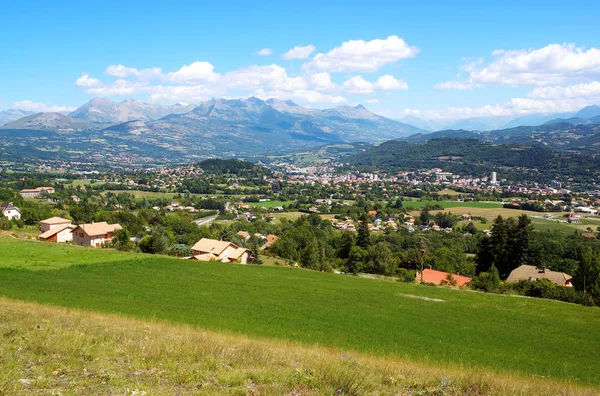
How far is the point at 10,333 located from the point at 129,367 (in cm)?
301

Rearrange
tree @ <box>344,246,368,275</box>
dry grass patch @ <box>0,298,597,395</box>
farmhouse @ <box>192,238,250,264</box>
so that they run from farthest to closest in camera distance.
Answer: tree @ <box>344,246,368,275</box>
farmhouse @ <box>192,238,250,264</box>
dry grass patch @ <box>0,298,597,395</box>

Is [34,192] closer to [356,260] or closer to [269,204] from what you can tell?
[269,204]

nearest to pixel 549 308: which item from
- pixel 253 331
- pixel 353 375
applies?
pixel 253 331

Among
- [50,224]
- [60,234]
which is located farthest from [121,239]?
[50,224]

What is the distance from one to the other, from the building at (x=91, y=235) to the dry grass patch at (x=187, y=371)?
3917 cm

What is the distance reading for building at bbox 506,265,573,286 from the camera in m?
34.9

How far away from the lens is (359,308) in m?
18.7

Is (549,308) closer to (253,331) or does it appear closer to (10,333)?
(253,331)

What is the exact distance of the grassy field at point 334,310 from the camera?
12625 mm

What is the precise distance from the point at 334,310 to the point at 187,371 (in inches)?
498

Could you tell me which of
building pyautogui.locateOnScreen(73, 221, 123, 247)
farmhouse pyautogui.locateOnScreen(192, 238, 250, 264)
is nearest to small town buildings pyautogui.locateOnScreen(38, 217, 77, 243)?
building pyautogui.locateOnScreen(73, 221, 123, 247)

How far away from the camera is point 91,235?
142ft

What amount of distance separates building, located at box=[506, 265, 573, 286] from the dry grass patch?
109 feet

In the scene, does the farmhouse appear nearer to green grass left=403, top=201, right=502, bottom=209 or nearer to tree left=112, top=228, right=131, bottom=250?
tree left=112, top=228, right=131, bottom=250
